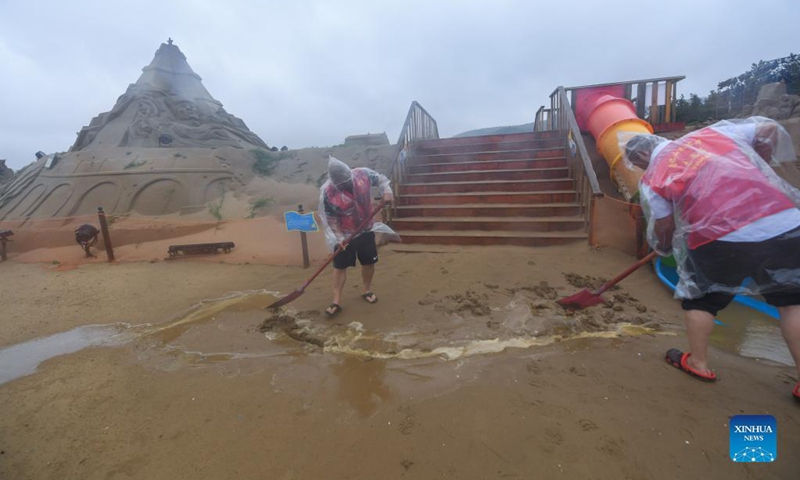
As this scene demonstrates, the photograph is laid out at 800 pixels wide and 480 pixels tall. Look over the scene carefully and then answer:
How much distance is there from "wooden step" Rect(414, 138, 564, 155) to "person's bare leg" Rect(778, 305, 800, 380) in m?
5.59

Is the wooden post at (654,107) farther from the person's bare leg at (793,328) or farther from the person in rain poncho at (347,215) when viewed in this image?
the person's bare leg at (793,328)

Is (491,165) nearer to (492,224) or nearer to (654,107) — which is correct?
(492,224)

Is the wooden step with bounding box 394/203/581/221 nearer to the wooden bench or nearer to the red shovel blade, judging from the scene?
the red shovel blade

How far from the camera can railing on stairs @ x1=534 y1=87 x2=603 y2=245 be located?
483cm

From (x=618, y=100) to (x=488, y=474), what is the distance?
21.4 feet

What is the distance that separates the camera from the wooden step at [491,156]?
6.77 metres

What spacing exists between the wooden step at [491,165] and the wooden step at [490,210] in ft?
3.85

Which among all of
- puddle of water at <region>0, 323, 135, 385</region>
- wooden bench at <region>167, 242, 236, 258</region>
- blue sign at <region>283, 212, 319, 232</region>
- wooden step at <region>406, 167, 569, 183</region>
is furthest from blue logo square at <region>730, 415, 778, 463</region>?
wooden bench at <region>167, 242, 236, 258</region>

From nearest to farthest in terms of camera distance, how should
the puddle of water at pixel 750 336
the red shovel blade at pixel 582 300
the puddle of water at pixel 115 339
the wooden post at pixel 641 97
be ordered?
the puddle of water at pixel 750 336 → the puddle of water at pixel 115 339 → the red shovel blade at pixel 582 300 → the wooden post at pixel 641 97

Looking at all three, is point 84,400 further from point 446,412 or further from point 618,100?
point 618,100

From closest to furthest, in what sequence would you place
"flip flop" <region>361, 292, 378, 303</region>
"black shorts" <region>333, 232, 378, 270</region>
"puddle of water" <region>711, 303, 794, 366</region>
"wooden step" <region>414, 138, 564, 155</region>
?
"puddle of water" <region>711, 303, 794, 366</region> → "black shorts" <region>333, 232, 378, 270</region> → "flip flop" <region>361, 292, 378, 303</region> → "wooden step" <region>414, 138, 564, 155</region>

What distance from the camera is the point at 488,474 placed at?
63.1 inches

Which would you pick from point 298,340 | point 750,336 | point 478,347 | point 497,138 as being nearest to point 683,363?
point 750,336

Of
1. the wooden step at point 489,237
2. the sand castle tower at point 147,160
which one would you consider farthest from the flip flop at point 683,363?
the sand castle tower at point 147,160
